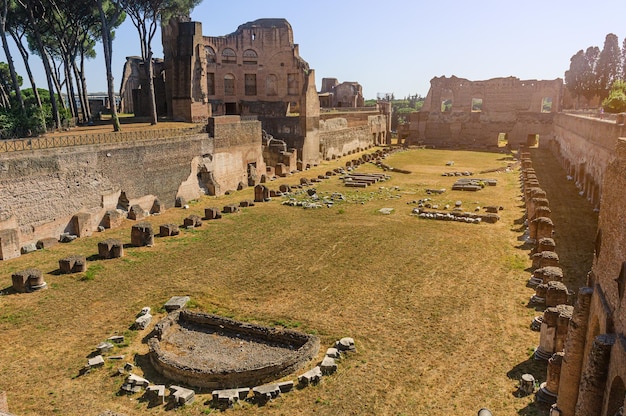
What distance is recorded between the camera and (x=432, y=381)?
7.60 metres

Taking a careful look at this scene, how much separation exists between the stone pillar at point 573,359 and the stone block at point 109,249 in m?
11.4

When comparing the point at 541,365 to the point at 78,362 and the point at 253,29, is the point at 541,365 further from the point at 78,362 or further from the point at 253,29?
the point at 253,29

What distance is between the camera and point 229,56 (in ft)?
135

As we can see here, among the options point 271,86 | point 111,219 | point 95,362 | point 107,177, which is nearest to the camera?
point 95,362

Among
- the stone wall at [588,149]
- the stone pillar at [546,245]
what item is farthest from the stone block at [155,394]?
the stone wall at [588,149]

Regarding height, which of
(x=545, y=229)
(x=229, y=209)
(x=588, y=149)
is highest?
(x=588, y=149)

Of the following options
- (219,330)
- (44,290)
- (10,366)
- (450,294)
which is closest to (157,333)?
(219,330)

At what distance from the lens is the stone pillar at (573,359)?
21.3ft

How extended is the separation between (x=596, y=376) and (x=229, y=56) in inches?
1557

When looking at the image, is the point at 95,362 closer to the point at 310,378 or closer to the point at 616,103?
the point at 310,378

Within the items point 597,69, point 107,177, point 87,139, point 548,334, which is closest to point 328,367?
point 548,334

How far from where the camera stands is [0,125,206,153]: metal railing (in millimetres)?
15289

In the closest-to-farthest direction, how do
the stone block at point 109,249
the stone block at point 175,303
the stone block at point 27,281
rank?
the stone block at point 175,303 < the stone block at point 27,281 < the stone block at point 109,249

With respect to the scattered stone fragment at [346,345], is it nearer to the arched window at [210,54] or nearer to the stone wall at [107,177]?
the stone wall at [107,177]
